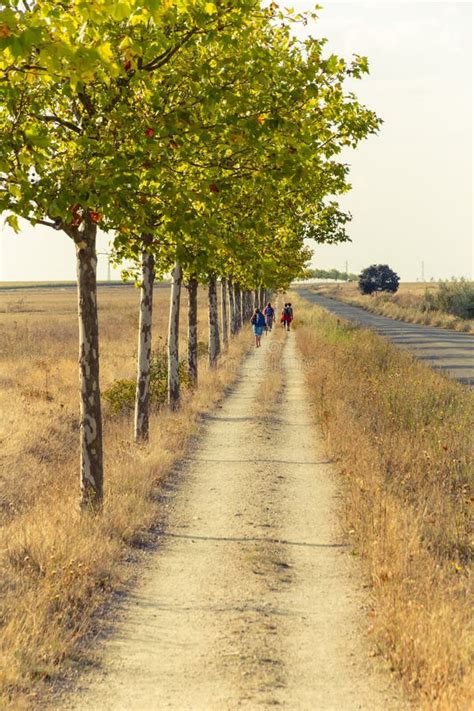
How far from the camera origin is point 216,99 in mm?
8805

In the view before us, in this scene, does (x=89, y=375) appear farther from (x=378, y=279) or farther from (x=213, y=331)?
(x=378, y=279)

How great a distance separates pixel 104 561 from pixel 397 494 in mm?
4064

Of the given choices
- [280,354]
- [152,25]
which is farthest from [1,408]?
[280,354]

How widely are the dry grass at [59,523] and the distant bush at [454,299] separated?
140 feet

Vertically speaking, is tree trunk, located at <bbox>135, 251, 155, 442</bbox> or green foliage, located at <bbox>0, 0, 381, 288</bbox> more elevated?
green foliage, located at <bbox>0, 0, 381, 288</bbox>

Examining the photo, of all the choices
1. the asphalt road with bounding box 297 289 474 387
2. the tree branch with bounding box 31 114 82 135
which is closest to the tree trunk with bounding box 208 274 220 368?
the asphalt road with bounding box 297 289 474 387

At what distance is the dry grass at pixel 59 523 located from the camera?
6.31m

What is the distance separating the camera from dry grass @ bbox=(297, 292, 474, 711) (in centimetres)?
598

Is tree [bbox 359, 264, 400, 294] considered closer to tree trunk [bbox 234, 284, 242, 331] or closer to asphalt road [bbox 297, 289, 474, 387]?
asphalt road [bbox 297, 289, 474, 387]

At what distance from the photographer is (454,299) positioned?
6384 cm

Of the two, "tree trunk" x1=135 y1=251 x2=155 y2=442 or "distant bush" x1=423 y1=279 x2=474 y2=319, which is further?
"distant bush" x1=423 y1=279 x2=474 y2=319

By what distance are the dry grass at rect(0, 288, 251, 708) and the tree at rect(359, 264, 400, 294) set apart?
100 metres

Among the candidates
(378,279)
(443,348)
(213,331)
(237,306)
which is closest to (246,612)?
(213,331)

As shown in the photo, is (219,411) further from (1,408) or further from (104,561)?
(104,561)
